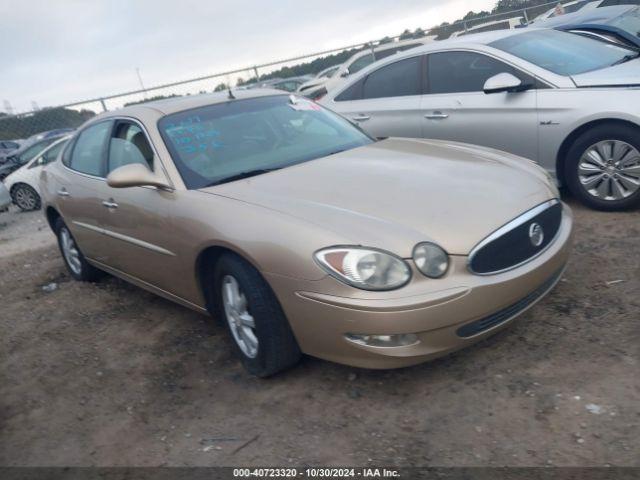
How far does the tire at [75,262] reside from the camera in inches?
222

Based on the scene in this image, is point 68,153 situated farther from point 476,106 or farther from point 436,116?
point 476,106

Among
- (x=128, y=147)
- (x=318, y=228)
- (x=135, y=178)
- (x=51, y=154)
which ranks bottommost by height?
(x=51, y=154)

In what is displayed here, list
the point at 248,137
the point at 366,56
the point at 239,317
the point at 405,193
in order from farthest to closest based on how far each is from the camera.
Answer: the point at 366,56
the point at 248,137
the point at 239,317
the point at 405,193

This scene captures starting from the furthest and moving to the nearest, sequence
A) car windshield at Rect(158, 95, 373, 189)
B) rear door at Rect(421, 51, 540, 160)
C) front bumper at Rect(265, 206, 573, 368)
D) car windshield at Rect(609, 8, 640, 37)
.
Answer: car windshield at Rect(609, 8, 640, 37)
rear door at Rect(421, 51, 540, 160)
car windshield at Rect(158, 95, 373, 189)
front bumper at Rect(265, 206, 573, 368)

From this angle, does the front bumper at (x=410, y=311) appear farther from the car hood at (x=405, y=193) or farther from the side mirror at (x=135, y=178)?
the side mirror at (x=135, y=178)

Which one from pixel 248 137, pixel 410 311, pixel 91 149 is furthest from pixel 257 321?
pixel 91 149

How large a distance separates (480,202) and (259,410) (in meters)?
1.57

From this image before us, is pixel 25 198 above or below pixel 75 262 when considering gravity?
below

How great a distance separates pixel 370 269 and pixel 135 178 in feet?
5.46

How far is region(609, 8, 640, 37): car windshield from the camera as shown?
8125mm

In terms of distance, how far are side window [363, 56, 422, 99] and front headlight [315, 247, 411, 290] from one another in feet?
12.3

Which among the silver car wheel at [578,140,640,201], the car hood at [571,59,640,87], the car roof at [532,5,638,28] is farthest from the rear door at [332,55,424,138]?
the car roof at [532,5,638,28]

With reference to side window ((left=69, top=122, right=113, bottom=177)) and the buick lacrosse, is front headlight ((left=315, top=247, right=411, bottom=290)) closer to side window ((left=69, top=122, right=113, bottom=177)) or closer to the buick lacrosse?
the buick lacrosse

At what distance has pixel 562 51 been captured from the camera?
568 centimetres
